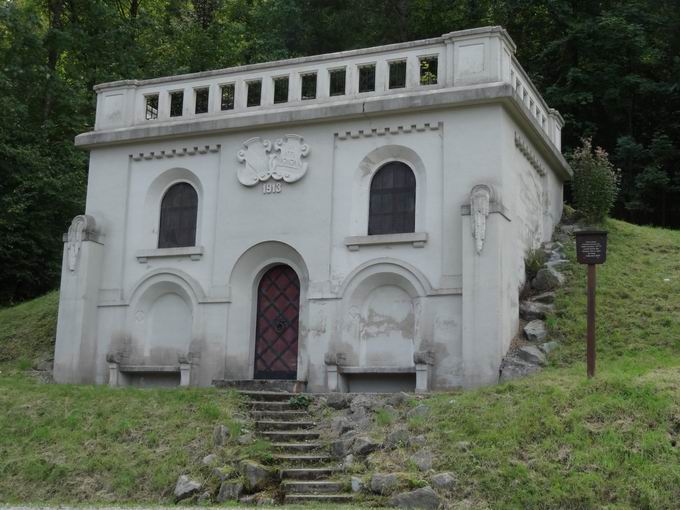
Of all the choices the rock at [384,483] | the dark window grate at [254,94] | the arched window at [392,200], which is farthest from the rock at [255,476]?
the dark window grate at [254,94]

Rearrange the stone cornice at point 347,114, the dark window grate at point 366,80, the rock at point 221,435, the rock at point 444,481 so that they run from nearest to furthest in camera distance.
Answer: the rock at point 444,481 < the rock at point 221,435 < the stone cornice at point 347,114 < the dark window grate at point 366,80

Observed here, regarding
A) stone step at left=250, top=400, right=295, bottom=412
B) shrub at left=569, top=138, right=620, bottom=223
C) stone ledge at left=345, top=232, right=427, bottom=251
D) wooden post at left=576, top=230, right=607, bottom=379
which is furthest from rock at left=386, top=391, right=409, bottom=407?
shrub at left=569, top=138, right=620, bottom=223

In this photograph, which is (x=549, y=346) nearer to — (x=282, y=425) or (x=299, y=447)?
(x=282, y=425)

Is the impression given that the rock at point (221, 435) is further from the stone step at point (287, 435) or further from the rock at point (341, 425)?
the rock at point (341, 425)

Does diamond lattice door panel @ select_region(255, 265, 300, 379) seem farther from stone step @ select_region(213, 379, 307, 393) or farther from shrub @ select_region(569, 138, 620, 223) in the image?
shrub @ select_region(569, 138, 620, 223)

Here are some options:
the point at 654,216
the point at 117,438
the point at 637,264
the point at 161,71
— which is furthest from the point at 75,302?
the point at 654,216

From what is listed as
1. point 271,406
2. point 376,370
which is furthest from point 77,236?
point 376,370

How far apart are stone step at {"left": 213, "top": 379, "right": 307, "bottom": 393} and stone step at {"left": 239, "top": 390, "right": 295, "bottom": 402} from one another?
458 mm

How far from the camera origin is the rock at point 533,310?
18.2 m

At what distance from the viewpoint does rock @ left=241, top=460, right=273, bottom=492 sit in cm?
1270

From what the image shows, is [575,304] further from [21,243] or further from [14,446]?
[21,243]

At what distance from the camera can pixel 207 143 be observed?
2017 centimetres

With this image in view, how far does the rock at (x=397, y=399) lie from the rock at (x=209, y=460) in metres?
3.05

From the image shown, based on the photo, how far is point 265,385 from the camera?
17.3 m
